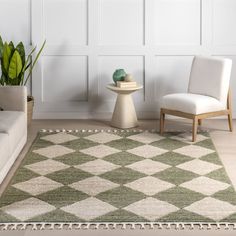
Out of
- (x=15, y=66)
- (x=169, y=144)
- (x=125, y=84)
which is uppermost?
(x=15, y=66)

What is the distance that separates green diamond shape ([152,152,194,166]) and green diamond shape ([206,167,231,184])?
332mm

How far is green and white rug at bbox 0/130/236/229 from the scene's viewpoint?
3840mm

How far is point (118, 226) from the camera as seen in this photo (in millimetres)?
3740

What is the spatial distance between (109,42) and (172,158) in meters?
1.73

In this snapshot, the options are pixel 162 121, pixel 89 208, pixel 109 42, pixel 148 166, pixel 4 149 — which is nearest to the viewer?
pixel 89 208

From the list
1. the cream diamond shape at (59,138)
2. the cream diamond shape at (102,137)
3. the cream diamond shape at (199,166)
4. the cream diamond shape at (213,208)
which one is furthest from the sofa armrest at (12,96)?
the cream diamond shape at (213,208)

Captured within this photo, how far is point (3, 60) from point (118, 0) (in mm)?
1243

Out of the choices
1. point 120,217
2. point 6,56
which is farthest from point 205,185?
point 6,56

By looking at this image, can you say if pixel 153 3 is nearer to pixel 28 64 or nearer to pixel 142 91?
pixel 142 91

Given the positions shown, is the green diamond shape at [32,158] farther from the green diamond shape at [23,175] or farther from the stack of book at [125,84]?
the stack of book at [125,84]

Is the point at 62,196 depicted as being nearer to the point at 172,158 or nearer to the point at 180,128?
the point at 172,158

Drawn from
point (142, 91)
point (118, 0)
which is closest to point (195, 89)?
point (142, 91)

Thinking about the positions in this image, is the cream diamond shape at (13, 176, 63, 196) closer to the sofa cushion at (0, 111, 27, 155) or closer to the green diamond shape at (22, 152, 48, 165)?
the sofa cushion at (0, 111, 27, 155)

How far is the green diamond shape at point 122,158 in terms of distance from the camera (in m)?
4.99
